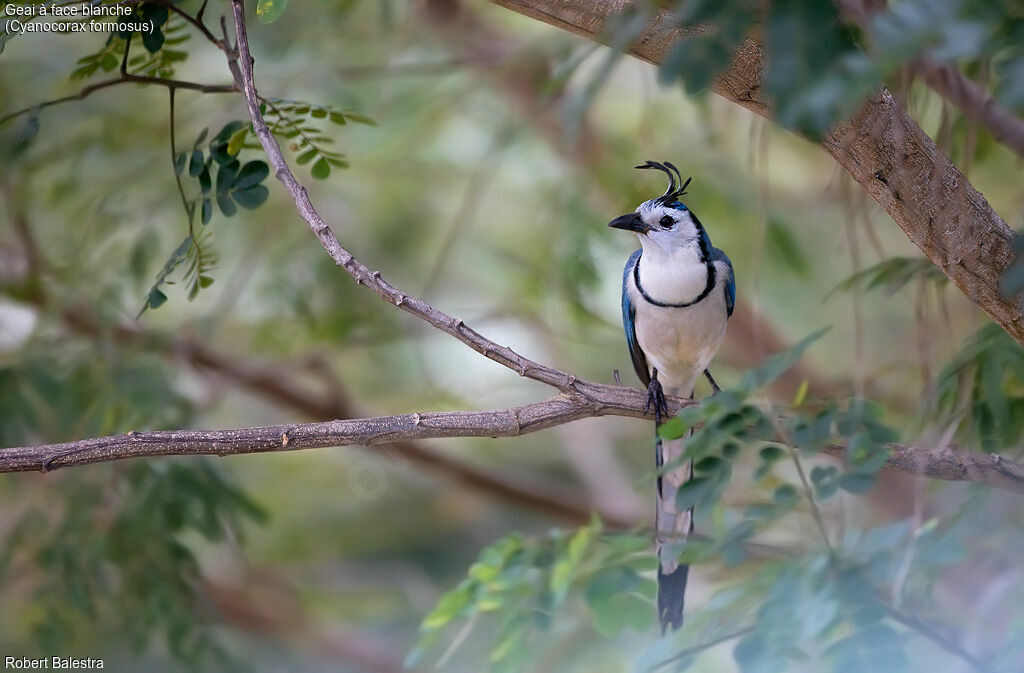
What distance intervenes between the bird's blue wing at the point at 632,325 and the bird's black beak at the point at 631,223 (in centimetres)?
20

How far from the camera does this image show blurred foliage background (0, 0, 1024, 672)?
1873 millimetres

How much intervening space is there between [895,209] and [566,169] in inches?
94.8

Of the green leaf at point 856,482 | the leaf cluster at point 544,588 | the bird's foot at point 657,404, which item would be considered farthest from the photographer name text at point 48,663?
the green leaf at point 856,482

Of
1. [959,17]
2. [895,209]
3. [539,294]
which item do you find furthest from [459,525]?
[959,17]

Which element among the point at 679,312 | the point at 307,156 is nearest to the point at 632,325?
the point at 679,312

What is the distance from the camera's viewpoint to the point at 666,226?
8.84 ft

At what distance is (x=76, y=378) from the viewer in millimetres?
2910

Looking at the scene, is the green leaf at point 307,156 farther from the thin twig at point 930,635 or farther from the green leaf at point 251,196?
the thin twig at point 930,635

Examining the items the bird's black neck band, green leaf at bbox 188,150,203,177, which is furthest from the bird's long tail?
green leaf at bbox 188,150,203,177

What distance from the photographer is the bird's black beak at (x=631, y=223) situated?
2.64 metres

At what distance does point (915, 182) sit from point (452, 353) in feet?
10.7

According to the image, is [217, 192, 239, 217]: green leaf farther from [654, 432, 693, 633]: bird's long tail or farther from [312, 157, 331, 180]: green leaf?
[654, 432, 693, 633]: bird's long tail

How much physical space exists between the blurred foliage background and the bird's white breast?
0.69 ft

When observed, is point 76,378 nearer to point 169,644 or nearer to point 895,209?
point 169,644
